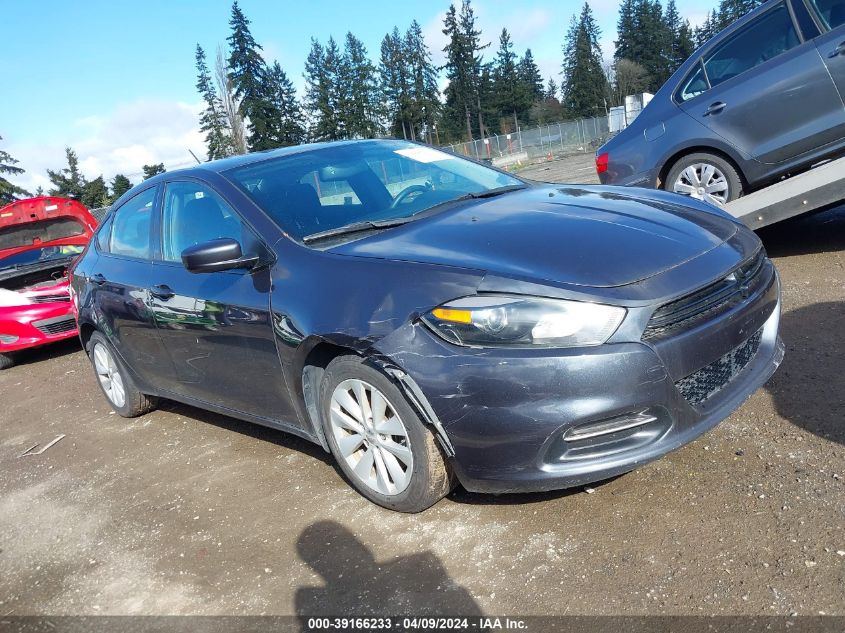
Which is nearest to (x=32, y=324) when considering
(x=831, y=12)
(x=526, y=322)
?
(x=526, y=322)

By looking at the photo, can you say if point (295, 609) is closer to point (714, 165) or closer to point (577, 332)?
point (577, 332)

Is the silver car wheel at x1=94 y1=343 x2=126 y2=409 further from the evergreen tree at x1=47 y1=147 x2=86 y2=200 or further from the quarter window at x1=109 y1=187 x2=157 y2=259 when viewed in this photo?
the evergreen tree at x1=47 y1=147 x2=86 y2=200

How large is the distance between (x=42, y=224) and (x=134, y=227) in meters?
5.25

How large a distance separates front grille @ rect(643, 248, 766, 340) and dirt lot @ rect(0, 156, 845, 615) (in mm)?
714

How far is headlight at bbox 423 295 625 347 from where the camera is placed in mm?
2438

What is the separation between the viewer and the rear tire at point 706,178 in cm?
604

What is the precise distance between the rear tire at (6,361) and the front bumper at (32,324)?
1.05ft

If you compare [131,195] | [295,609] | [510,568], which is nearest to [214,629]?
[295,609]

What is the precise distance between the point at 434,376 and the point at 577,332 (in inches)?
21.2

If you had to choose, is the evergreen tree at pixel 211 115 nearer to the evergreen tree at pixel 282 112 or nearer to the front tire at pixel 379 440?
the evergreen tree at pixel 282 112

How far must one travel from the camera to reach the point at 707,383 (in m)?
2.67

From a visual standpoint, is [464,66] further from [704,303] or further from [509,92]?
[704,303]

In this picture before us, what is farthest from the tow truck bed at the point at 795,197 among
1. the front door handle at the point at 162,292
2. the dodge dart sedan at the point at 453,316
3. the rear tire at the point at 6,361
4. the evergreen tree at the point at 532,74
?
the evergreen tree at the point at 532,74

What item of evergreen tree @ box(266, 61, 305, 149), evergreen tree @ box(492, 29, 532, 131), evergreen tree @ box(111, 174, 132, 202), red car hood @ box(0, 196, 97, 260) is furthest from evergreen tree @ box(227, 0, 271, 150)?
red car hood @ box(0, 196, 97, 260)
